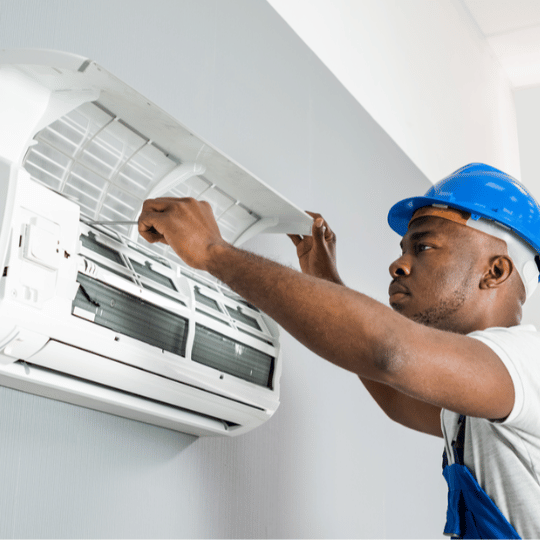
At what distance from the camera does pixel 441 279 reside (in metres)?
1.35

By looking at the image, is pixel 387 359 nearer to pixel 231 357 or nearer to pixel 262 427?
pixel 231 357

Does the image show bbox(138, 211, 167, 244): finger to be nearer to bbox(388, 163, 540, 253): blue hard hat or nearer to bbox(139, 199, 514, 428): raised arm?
bbox(139, 199, 514, 428): raised arm

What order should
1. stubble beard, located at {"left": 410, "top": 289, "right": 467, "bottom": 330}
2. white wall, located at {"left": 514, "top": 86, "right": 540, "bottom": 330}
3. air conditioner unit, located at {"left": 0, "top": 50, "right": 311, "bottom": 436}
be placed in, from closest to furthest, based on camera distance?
1. air conditioner unit, located at {"left": 0, "top": 50, "right": 311, "bottom": 436}
2. stubble beard, located at {"left": 410, "top": 289, "right": 467, "bottom": 330}
3. white wall, located at {"left": 514, "top": 86, "right": 540, "bottom": 330}

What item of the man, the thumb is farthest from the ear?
the thumb

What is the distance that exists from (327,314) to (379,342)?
86mm

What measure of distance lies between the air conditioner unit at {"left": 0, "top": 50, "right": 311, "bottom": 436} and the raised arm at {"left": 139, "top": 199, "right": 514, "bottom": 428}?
187mm

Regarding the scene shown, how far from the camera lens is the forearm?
3.27ft

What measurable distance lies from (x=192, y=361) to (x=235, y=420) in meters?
0.21

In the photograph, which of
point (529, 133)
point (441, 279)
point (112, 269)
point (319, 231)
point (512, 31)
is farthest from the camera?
point (529, 133)

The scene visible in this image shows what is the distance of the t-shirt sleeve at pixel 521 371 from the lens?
105cm

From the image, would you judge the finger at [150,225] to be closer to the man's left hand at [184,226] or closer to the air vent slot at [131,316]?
the man's left hand at [184,226]

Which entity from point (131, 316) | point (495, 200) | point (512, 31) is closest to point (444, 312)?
point (495, 200)

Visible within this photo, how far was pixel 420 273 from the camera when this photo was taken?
1.37 metres

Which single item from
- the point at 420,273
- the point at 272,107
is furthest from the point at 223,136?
the point at 420,273
